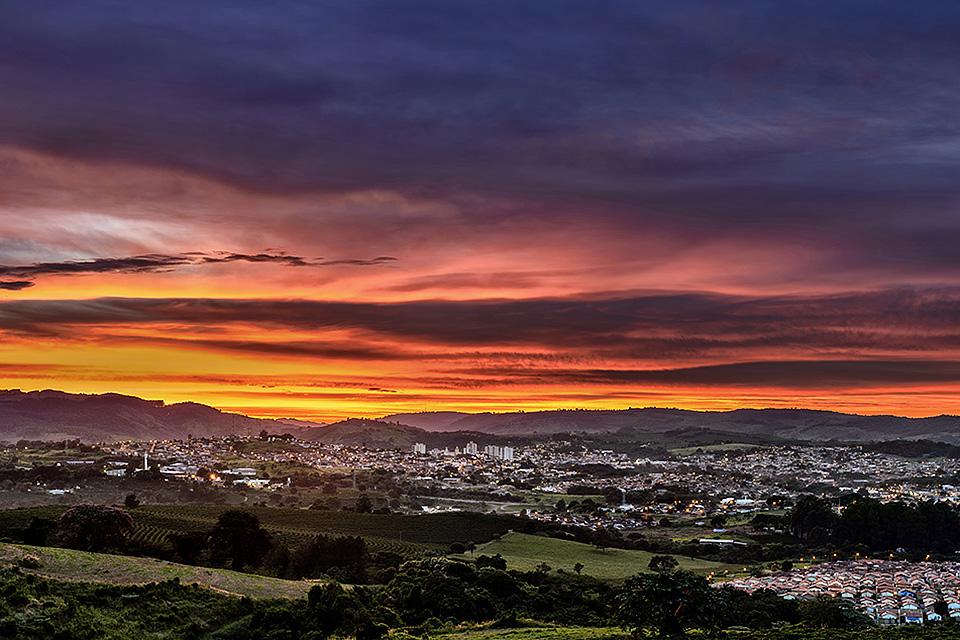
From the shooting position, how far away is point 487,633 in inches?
1495

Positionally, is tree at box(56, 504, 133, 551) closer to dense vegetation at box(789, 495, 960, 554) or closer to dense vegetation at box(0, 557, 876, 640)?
dense vegetation at box(0, 557, 876, 640)

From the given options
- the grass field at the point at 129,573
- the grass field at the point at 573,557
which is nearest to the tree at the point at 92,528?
the grass field at the point at 129,573

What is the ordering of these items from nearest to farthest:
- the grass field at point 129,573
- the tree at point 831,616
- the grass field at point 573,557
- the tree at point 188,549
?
the grass field at point 129,573
the tree at point 831,616
the tree at point 188,549
the grass field at point 573,557

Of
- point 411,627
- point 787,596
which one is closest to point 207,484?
point 787,596

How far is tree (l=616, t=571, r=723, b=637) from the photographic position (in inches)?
1281

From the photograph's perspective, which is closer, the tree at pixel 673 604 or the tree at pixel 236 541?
the tree at pixel 673 604

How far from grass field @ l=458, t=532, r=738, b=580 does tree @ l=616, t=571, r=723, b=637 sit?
5013cm

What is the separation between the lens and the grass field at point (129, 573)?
38969 mm

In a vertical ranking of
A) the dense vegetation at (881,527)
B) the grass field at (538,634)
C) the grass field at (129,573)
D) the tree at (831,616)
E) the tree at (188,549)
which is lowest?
the dense vegetation at (881,527)

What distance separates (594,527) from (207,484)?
271ft

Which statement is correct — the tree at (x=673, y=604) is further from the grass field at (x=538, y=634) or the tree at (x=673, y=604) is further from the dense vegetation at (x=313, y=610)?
the grass field at (x=538, y=634)

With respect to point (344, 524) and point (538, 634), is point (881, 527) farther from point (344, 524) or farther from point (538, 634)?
point (538, 634)

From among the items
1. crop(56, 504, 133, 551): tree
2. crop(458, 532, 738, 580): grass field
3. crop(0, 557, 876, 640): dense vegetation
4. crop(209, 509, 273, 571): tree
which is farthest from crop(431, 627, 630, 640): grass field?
crop(458, 532, 738, 580): grass field

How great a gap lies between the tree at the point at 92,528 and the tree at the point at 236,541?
21.7 ft
